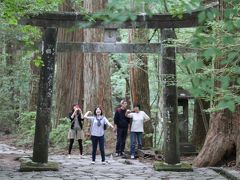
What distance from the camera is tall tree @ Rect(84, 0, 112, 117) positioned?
17234 millimetres

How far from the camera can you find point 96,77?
17.3 meters

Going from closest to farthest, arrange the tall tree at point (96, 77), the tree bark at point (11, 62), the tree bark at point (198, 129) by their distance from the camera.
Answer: the tree bark at point (198, 129) → the tall tree at point (96, 77) → the tree bark at point (11, 62)

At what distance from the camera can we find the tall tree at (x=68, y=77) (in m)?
19.7

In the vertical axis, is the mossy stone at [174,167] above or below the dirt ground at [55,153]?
above

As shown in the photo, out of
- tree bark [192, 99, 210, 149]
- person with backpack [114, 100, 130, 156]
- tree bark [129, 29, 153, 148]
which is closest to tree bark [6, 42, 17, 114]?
tree bark [129, 29, 153, 148]

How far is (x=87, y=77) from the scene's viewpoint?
56.9 feet

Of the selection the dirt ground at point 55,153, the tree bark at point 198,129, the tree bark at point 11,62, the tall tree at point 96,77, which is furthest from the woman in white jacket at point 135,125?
the tree bark at point 11,62

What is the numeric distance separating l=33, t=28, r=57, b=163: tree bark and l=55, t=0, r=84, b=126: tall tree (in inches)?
329

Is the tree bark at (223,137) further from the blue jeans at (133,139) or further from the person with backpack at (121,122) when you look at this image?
the person with backpack at (121,122)

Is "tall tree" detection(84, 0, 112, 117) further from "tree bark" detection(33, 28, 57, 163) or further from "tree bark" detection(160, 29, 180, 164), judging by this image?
"tree bark" detection(160, 29, 180, 164)

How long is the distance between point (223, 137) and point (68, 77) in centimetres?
993

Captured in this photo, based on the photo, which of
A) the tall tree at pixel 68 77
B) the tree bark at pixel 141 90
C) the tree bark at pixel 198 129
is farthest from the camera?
the tall tree at pixel 68 77

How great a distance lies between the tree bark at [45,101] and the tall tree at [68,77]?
8.37 m

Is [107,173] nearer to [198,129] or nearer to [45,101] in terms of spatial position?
[45,101]
